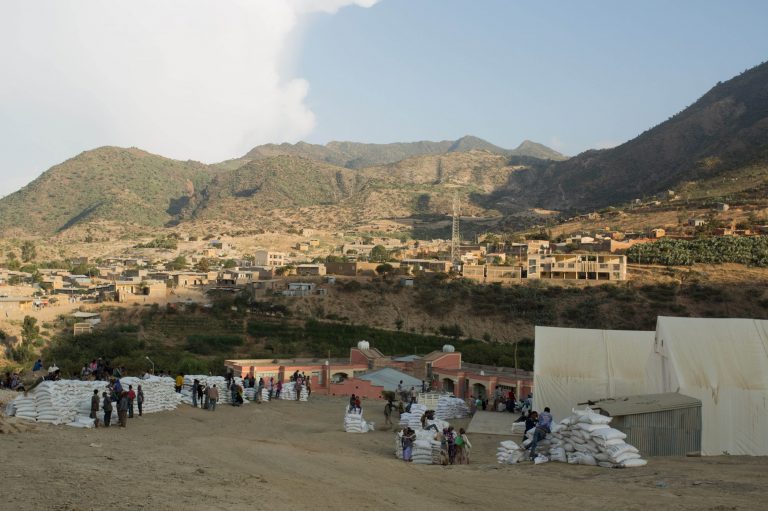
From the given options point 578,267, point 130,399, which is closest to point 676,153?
point 578,267

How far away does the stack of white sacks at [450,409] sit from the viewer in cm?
2312

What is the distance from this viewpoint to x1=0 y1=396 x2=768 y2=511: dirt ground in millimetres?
9195

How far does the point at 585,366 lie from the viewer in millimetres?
21781

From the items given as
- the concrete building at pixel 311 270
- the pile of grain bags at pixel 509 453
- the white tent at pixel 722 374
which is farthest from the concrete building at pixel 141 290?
the pile of grain bags at pixel 509 453

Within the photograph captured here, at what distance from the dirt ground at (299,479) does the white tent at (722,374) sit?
137 cm

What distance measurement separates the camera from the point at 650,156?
135 meters

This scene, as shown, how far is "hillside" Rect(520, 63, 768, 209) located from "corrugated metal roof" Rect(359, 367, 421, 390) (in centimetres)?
8227

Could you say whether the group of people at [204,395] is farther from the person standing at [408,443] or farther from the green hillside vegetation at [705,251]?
the green hillside vegetation at [705,251]

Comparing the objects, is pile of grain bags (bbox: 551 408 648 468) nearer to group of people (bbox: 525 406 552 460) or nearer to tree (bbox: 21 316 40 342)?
group of people (bbox: 525 406 552 460)

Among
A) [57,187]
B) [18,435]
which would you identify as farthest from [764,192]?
[57,187]

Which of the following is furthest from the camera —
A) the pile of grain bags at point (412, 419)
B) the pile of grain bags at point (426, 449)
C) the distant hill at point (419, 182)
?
the distant hill at point (419, 182)

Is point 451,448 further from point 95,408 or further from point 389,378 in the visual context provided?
point 389,378

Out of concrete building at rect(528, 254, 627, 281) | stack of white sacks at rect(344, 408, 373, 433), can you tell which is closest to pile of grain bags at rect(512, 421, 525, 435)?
stack of white sacks at rect(344, 408, 373, 433)

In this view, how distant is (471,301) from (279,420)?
128 feet
